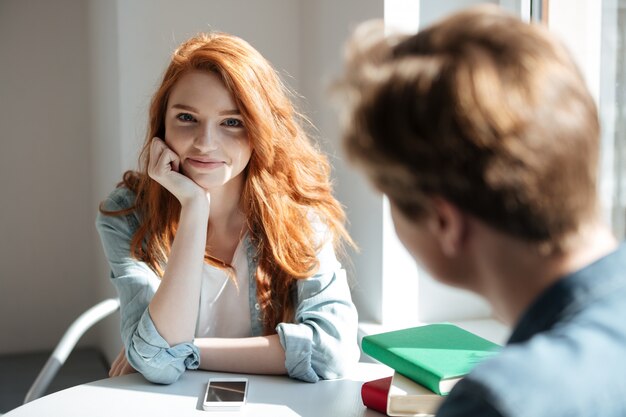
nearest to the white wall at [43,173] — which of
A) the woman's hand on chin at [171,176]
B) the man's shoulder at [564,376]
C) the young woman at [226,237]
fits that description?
the young woman at [226,237]

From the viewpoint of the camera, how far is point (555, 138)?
63cm

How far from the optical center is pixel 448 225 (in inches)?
26.8

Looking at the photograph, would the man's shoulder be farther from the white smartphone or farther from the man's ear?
the white smartphone

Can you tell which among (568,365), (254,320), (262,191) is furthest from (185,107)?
(568,365)

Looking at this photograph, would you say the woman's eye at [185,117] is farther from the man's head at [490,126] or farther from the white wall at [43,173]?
the white wall at [43,173]

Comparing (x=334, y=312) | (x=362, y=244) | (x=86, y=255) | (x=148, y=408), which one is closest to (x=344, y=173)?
(x=362, y=244)

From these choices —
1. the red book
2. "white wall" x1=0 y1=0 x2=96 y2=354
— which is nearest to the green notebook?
the red book

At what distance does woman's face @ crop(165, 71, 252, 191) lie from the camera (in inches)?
66.3

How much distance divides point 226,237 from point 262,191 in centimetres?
14

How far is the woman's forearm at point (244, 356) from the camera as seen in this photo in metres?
1.54

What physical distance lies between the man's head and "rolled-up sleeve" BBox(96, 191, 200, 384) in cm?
93

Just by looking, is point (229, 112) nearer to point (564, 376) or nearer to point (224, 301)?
point (224, 301)

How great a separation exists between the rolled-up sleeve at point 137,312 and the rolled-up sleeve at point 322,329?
19cm

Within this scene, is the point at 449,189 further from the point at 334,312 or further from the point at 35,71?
the point at 35,71
